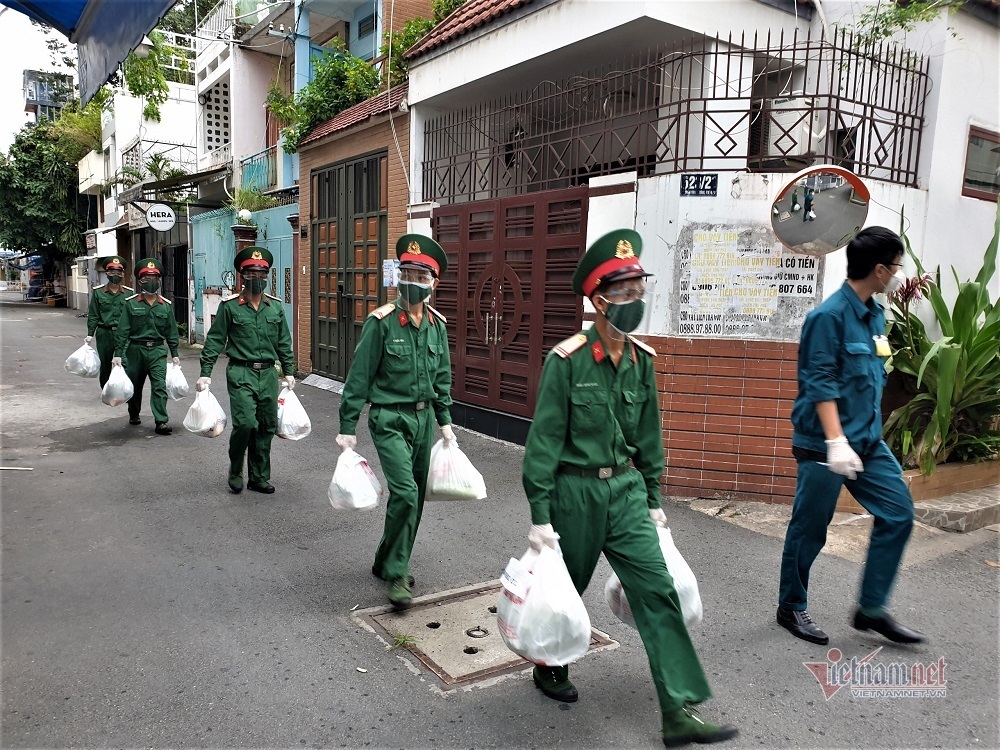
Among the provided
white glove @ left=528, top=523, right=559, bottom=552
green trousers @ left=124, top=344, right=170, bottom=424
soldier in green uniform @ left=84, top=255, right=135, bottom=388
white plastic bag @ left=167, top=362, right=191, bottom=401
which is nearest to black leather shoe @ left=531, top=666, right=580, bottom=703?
white glove @ left=528, top=523, right=559, bottom=552

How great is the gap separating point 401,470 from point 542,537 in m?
1.44

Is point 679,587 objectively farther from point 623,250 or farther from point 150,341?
point 150,341

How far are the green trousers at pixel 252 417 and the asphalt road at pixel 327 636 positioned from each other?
28 centimetres

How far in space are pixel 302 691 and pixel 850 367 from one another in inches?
117

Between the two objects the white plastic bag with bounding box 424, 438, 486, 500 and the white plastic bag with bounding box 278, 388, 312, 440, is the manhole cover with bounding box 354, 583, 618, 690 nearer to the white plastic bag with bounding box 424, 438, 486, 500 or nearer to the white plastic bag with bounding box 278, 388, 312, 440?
the white plastic bag with bounding box 424, 438, 486, 500

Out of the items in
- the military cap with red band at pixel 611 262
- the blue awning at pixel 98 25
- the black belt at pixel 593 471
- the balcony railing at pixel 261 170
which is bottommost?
the black belt at pixel 593 471

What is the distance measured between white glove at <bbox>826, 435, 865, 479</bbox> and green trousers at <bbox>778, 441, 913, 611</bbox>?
0.47ft

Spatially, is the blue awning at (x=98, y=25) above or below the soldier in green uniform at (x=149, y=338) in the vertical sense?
above

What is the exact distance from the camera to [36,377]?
13.2m

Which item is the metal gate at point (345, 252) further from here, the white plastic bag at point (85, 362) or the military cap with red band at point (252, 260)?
the military cap with red band at point (252, 260)

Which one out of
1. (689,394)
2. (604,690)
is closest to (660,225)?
(689,394)

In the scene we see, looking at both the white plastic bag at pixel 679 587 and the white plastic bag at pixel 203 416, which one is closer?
the white plastic bag at pixel 679 587

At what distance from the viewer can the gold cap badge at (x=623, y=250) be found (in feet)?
9.54

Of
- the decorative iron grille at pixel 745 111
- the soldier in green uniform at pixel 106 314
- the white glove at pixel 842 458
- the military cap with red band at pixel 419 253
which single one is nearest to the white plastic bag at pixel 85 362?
the soldier in green uniform at pixel 106 314
